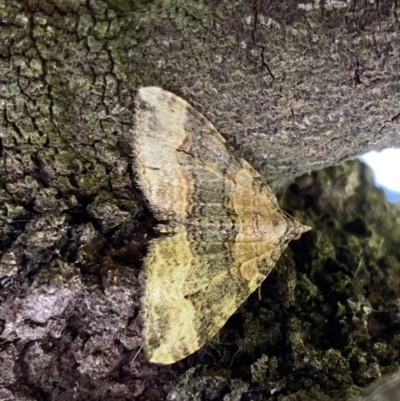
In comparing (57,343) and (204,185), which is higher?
(204,185)

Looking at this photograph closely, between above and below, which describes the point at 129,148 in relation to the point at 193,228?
above

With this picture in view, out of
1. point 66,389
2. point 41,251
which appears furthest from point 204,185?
point 66,389

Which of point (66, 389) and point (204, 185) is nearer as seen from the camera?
point (66, 389)

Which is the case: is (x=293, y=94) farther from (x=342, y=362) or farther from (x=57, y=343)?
(x=57, y=343)
